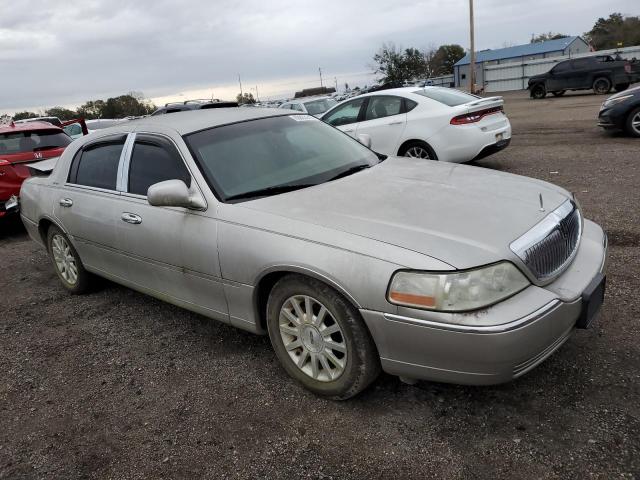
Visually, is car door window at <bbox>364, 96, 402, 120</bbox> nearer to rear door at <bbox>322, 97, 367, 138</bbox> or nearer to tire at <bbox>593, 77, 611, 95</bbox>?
rear door at <bbox>322, 97, 367, 138</bbox>

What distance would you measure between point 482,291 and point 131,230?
8.21ft

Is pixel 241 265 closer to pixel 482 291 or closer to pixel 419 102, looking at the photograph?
pixel 482 291

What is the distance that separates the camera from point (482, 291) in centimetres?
231

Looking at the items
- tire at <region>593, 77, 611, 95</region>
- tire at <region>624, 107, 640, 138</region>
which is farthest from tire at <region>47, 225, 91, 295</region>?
tire at <region>593, 77, 611, 95</region>

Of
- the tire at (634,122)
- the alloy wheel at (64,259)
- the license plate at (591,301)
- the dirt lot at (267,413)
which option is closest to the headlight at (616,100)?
the tire at (634,122)

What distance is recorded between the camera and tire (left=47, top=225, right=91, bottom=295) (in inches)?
183

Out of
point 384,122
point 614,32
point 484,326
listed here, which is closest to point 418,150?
point 384,122

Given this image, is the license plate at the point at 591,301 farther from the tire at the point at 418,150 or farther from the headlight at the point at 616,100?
the headlight at the point at 616,100

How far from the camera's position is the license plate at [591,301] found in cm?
254

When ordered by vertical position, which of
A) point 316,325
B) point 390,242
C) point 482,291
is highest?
point 390,242

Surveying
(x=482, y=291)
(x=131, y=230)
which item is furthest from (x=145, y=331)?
(x=482, y=291)

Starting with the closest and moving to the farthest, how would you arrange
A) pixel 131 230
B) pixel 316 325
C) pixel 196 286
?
pixel 316 325
pixel 196 286
pixel 131 230

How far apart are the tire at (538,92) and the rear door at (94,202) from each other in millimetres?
26566

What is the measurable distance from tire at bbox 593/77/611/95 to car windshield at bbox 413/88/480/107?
1894cm
